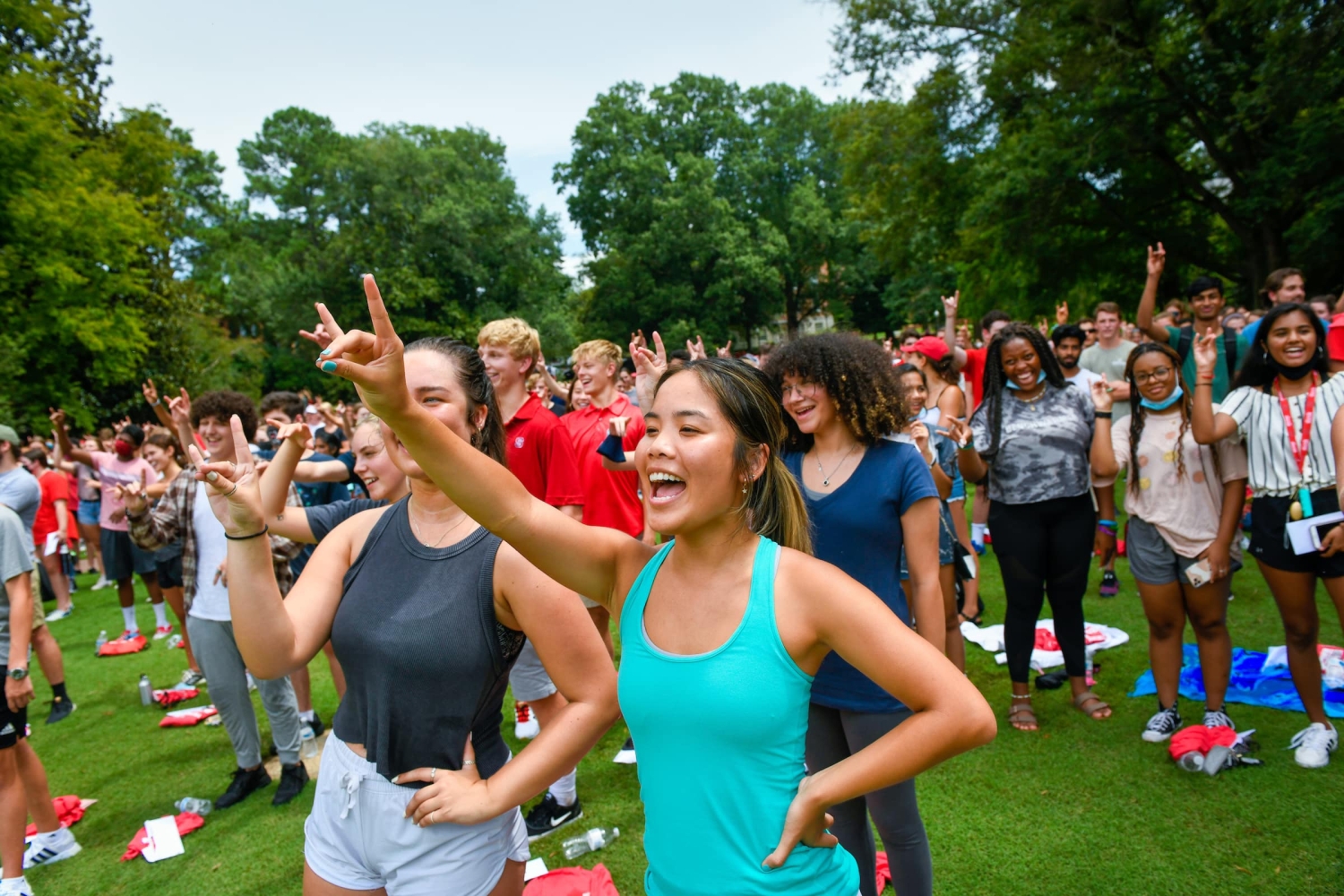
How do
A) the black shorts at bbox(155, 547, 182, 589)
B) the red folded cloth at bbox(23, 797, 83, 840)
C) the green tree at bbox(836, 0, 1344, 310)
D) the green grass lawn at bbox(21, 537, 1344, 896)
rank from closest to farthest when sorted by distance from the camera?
the green grass lawn at bbox(21, 537, 1344, 896) < the red folded cloth at bbox(23, 797, 83, 840) < the black shorts at bbox(155, 547, 182, 589) < the green tree at bbox(836, 0, 1344, 310)

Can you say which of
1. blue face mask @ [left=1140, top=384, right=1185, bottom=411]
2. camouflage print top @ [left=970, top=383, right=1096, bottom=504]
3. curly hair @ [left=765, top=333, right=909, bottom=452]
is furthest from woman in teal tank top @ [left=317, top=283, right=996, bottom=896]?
blue face mask @ [left=1140, top=384, right=1185, bottom=411]

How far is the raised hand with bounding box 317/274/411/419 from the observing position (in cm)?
148

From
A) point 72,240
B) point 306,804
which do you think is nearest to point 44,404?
point 72,240

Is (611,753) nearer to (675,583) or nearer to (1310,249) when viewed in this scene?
(675,583)

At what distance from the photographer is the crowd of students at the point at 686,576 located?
5.19 feet

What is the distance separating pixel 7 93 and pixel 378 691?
75.4 feet

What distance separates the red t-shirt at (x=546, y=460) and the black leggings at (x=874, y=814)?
1886 mm

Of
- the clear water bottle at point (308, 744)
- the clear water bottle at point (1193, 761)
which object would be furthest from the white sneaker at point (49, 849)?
the clear water bottle at point (1193, 761)

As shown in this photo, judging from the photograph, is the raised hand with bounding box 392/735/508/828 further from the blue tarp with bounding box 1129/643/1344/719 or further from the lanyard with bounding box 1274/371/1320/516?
the blue tarp with bounding box 1129/643/1344/719

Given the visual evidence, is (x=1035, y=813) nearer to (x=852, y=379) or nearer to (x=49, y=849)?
(x=852, y=379)

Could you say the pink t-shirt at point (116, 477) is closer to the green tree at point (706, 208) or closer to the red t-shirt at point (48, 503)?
the red t-shirt at point (48, 503)

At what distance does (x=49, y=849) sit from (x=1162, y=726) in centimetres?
594

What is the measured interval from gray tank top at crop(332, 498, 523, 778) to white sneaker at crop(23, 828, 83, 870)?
11.3 ft

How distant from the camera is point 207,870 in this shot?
3.97 m
